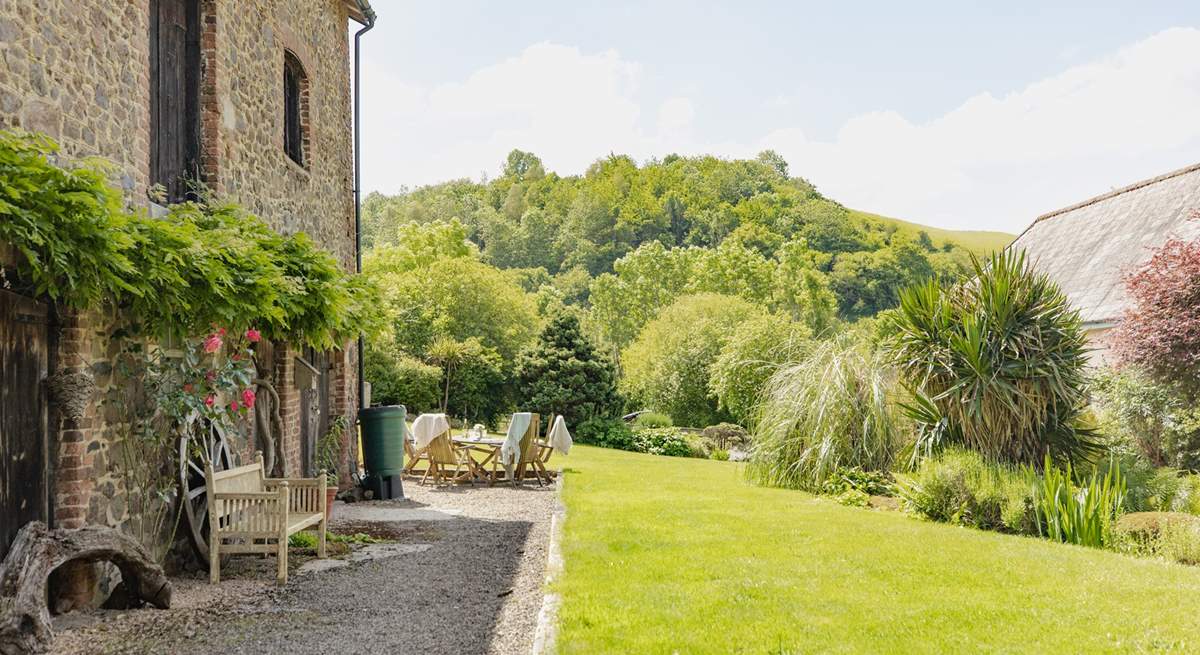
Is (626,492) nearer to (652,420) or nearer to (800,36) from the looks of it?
(800,36)

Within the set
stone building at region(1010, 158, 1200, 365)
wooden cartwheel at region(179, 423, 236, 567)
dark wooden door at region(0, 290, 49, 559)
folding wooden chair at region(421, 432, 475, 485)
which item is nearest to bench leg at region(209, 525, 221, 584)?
wooden cartwheel at region(179, 423, 236, 567)

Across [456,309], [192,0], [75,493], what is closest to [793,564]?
[75,493]

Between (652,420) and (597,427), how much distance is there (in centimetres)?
228

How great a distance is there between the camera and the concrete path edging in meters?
4.89

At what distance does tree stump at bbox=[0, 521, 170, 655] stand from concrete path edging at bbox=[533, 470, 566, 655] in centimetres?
253

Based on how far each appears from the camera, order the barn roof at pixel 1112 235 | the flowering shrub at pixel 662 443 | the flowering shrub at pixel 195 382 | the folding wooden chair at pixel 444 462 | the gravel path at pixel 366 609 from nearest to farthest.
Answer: the gravel path at pixel 366 609 → the flowering shrub at pixel 195 382 → the folding wooden chair at pixel 444 462 → the barn roof at pixel 1112 235 → the flowering shrub at pixel 662 443

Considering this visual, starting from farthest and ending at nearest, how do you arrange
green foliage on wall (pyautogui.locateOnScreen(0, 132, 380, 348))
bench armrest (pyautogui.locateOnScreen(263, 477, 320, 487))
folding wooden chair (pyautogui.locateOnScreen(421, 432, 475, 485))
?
folding wooden chair (pyautogui.locateOnScreen(421, 432, 475, 485))
bench armrest (pyautogui.locateOnScreen(263, 477, 320, 487))
green foliage on wall (pyautogui.locateOnScreen(0, 132, 380, 348))

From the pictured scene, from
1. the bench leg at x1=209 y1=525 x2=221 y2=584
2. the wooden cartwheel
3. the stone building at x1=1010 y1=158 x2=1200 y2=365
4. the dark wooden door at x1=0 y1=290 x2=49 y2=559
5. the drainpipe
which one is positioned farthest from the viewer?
the stone building at x1=1010 y1=158 x2=1200 y2=365

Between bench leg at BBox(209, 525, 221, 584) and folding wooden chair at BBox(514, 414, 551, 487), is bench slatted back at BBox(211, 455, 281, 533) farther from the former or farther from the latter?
folding wooden chair at BBox(514, 414, 551, 487)

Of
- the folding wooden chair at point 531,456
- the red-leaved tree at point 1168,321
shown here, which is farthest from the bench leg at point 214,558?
the red-leaved tree at point 1168,321

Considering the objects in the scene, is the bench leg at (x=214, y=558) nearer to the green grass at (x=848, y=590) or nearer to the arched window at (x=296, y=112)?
the green grass at (x=848, y=590)

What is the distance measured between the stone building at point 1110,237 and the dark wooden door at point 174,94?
14551 mm

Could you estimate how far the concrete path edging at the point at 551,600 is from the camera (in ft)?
16.1

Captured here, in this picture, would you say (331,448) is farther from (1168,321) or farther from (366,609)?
(1168,321)
